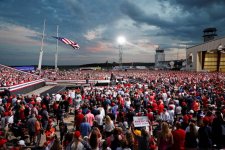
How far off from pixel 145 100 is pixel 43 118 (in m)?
7.42

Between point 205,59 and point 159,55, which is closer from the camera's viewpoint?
point 205,59

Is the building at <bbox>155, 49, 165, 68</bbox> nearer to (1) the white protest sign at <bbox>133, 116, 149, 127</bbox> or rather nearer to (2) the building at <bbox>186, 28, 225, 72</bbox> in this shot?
(2) the building at <bbox>186, 28, 225, 72</bbox>

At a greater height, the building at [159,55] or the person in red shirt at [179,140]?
the building at [159,55]

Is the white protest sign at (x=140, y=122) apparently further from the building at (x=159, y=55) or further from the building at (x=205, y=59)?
the building at (x=159, y=55)

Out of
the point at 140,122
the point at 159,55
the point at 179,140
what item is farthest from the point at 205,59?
the point at 159,55

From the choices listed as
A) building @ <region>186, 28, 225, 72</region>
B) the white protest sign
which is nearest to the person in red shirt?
the white protest sign

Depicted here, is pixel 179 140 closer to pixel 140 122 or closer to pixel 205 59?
pixel 140 122

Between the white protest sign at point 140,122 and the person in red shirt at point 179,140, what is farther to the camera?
the white protest sign at point 140,122

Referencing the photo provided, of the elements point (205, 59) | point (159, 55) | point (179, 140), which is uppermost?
point (159, 55)

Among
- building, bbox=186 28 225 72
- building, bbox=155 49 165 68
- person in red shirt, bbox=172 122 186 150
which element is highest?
building, bbox=155 49 165 68

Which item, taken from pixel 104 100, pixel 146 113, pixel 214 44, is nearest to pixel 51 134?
pixel 146 113

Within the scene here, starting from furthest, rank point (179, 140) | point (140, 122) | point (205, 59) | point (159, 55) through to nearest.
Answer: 1. point (159, 55)
2. point (205, 59)
3. point (140, 122)
4. point (179, 140)

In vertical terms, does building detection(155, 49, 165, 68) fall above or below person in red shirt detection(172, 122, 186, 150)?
above

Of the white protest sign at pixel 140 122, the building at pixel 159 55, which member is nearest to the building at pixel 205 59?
the white protest sign at pixel 140 122
